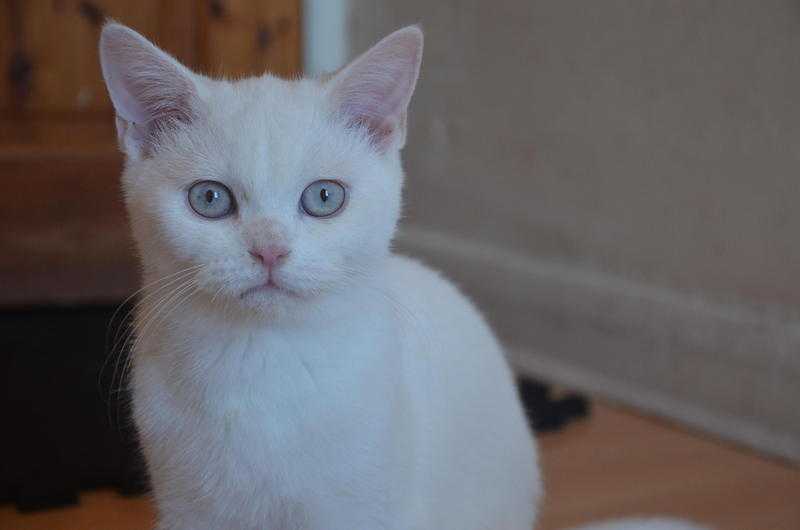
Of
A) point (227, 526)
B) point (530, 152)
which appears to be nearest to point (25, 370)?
point (227, 526)

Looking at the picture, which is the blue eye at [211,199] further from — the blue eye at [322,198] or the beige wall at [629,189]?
the beige wall at [629,189]

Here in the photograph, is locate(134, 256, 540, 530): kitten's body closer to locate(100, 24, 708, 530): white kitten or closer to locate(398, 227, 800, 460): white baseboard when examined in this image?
locate(100, 24, 708, 530): white kitten

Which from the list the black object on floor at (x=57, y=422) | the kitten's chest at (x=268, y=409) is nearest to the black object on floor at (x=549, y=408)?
the black object on floor at (x=57, y=422)

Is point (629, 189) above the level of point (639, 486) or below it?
above

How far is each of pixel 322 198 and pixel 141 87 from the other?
9.2 inches

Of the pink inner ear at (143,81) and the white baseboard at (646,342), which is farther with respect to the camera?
the white baseboard at (646,342)

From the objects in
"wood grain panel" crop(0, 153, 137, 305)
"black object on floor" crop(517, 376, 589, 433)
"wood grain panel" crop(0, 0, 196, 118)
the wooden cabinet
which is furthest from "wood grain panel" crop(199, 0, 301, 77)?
"black object on floor" crop(517, 376, 589, 433)

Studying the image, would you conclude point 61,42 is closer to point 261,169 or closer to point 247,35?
point 247,35

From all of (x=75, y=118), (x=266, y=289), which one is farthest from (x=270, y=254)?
(x=75, y=118)

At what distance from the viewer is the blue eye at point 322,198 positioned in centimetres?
100

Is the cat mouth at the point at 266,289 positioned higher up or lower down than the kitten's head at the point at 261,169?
lower down

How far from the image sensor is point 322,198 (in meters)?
1.02

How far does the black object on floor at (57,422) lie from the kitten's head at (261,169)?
58cm

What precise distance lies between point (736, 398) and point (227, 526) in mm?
1098
